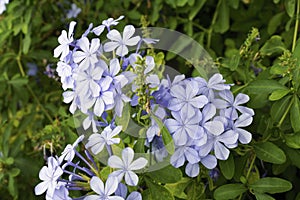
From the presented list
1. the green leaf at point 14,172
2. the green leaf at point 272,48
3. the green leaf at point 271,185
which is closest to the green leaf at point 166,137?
the green leaf at point 271,185

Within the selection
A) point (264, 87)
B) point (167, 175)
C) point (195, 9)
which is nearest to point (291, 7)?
point (195, 9)

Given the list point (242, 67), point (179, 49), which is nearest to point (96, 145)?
point (242, 67)

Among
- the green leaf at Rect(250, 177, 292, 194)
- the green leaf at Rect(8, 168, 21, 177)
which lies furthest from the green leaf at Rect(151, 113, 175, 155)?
the green leaf at Rect(8, 168, 21, 177)

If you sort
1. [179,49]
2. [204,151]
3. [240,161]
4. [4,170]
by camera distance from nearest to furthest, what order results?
[204,151], [240,161], [4,170], [179,49]

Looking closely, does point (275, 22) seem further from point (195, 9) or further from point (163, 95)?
point (163, 95)

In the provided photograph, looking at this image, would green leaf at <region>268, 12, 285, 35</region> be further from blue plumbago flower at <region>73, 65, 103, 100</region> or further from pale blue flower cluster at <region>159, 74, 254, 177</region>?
blue plumbago flower at <region>73, 65, 103, 100</region>

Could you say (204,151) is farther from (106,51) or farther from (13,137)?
(13,137)
